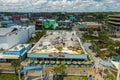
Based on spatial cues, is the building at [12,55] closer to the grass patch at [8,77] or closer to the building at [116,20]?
the grass patch at [8,77]

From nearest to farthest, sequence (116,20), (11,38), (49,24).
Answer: (11,38) → (116,20) → (49,24)

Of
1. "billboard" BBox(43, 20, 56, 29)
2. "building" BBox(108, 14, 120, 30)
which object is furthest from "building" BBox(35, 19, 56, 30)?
"building" BBox(108, 14, 120, 30)

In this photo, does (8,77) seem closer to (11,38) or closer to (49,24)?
(11,38)

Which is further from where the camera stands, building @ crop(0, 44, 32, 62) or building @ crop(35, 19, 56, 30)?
building @ crop(35, 19, 56, 30)

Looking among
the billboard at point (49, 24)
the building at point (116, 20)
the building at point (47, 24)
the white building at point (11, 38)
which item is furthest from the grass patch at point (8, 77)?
the building at point (116, 20)

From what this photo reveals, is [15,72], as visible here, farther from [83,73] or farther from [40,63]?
[83,73]

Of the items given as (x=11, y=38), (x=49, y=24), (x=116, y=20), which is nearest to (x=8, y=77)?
(x=11, y=38)

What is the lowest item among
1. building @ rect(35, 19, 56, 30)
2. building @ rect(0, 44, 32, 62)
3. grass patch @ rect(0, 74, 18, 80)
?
grass patch @ rect(0, 74, 18, 80)

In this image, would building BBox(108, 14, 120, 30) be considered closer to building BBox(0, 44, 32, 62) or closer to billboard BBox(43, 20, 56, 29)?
billboard BBox(43, 20, 56, 29)

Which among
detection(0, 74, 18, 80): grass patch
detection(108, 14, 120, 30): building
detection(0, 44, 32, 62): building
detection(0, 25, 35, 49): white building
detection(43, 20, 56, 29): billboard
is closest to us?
detection(0, 74, 18, 80): grass patch

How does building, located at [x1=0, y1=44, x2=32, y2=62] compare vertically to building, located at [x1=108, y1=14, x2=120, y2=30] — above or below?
below

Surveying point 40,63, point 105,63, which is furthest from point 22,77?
point 105,63

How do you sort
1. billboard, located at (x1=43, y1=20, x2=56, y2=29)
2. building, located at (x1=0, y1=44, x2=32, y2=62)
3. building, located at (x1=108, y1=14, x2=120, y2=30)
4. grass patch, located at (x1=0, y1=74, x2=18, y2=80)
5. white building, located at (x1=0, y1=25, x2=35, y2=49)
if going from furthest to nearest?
billboard, located at (x1=43, y1=20, x2=56, y2=29)
building, located at (x1=108, y1=14, x2=120, y2=30)
white building, located at (x1=0, y1=25, x2=35, y2=49)
building, located at (x1=0, y1=44, x2=32, y2=62)
grass patch, located at (x1=0, y1=74, x2=18, y2=80)
